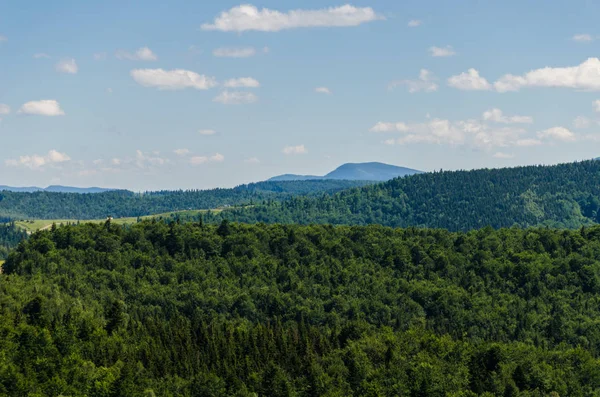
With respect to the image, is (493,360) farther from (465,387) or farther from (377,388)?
(377,388)

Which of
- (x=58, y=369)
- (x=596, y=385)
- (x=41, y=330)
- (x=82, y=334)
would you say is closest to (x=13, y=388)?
(x=58, y=369)

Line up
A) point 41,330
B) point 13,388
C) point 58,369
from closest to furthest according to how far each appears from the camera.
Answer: point 13,388
point 58,369
point 41,330

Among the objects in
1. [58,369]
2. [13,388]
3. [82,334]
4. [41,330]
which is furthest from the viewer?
[82,334]

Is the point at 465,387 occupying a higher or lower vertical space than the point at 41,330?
lower

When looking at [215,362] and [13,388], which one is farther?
[215,362]

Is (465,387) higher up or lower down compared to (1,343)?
lower down

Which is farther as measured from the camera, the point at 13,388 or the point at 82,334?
the point at 82,334

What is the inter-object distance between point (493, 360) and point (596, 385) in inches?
904

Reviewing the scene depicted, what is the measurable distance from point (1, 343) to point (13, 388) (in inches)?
827

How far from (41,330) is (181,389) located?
34.9 meters

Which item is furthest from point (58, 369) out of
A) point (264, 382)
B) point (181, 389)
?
point (264, 382)

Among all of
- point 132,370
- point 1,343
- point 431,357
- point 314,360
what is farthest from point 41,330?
point 431,357

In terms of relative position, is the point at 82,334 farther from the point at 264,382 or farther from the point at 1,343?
the point at 264,382

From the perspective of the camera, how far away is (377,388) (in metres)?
168
